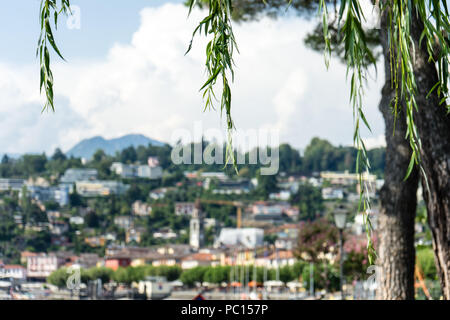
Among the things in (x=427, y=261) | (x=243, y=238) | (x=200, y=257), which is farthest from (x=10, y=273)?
(x=243, y=238)

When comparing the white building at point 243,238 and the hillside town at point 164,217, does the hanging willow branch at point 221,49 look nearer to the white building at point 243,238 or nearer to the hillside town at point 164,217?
the hillside town at point 164,217

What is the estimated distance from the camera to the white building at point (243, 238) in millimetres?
44375

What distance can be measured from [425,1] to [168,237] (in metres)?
45.0

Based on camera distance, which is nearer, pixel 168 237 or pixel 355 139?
pixel 355 139

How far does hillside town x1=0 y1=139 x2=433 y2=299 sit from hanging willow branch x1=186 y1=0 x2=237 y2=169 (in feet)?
122

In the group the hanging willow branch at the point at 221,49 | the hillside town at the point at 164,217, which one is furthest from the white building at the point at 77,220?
the hanging willow branch at the point at 221,49

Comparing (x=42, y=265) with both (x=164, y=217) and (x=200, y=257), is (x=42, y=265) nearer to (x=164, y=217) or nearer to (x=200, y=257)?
(x=164, y=217)

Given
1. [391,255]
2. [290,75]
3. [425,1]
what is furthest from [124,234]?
[425,1]

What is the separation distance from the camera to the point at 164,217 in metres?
44.6

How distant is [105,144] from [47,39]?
53.7m

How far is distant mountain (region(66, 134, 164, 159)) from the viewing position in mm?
50675
